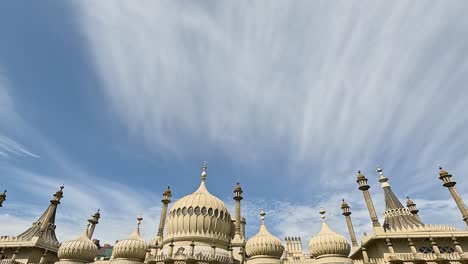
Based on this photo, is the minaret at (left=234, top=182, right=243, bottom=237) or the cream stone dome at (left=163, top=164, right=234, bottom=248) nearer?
the cream stone dome at (left=163, top=164, right=234, bottom=248)

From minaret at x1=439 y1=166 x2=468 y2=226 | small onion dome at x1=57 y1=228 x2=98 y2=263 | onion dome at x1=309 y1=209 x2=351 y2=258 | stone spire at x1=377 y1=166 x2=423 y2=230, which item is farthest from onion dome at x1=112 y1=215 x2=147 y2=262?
minaret at x1=439 y1=166 x2=468 y2=226

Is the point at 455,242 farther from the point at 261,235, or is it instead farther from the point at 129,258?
the point at 129,258

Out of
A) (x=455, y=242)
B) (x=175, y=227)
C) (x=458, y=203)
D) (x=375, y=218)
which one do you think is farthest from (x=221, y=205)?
(x=458, y=203)

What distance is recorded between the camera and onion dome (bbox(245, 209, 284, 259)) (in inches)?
964

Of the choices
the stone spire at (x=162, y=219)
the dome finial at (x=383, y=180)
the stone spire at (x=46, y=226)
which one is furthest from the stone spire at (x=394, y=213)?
the stone spire at (x=46, y=226)

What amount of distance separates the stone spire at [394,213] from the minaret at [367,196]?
2.76 metres

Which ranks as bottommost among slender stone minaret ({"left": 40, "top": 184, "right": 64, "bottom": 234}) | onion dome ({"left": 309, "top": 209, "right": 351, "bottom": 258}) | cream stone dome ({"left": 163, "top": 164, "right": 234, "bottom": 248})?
onion dome ({"left": 309, "top": 209, "right": 351, "bottom": 258})

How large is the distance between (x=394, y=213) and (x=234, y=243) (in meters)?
20.3

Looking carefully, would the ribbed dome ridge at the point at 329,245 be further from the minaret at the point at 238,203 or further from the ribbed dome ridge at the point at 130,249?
the ribbed dome ridge at the point at 130,249

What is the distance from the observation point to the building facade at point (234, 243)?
971 inches

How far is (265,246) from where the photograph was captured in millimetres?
24484

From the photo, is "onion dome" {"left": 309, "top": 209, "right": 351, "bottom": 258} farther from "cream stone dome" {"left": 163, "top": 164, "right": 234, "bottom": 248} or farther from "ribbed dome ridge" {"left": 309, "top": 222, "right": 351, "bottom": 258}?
"cream stone dome" {"left": 163, "top": 164, "right": 234, "bottom": 248}

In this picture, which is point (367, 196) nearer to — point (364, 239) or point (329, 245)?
point (364, 239)

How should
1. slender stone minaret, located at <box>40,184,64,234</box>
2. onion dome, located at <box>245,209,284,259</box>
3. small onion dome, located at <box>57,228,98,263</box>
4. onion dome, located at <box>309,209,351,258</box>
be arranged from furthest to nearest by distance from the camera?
slender stone minaret, located at <box>40,184,64,234</box> → small onion dome, located at <box>57,228,98,263</box> → onion dome, located at <box>245,209,284,259</box> → onion dome, located at <box>309,209,351,258</box>
